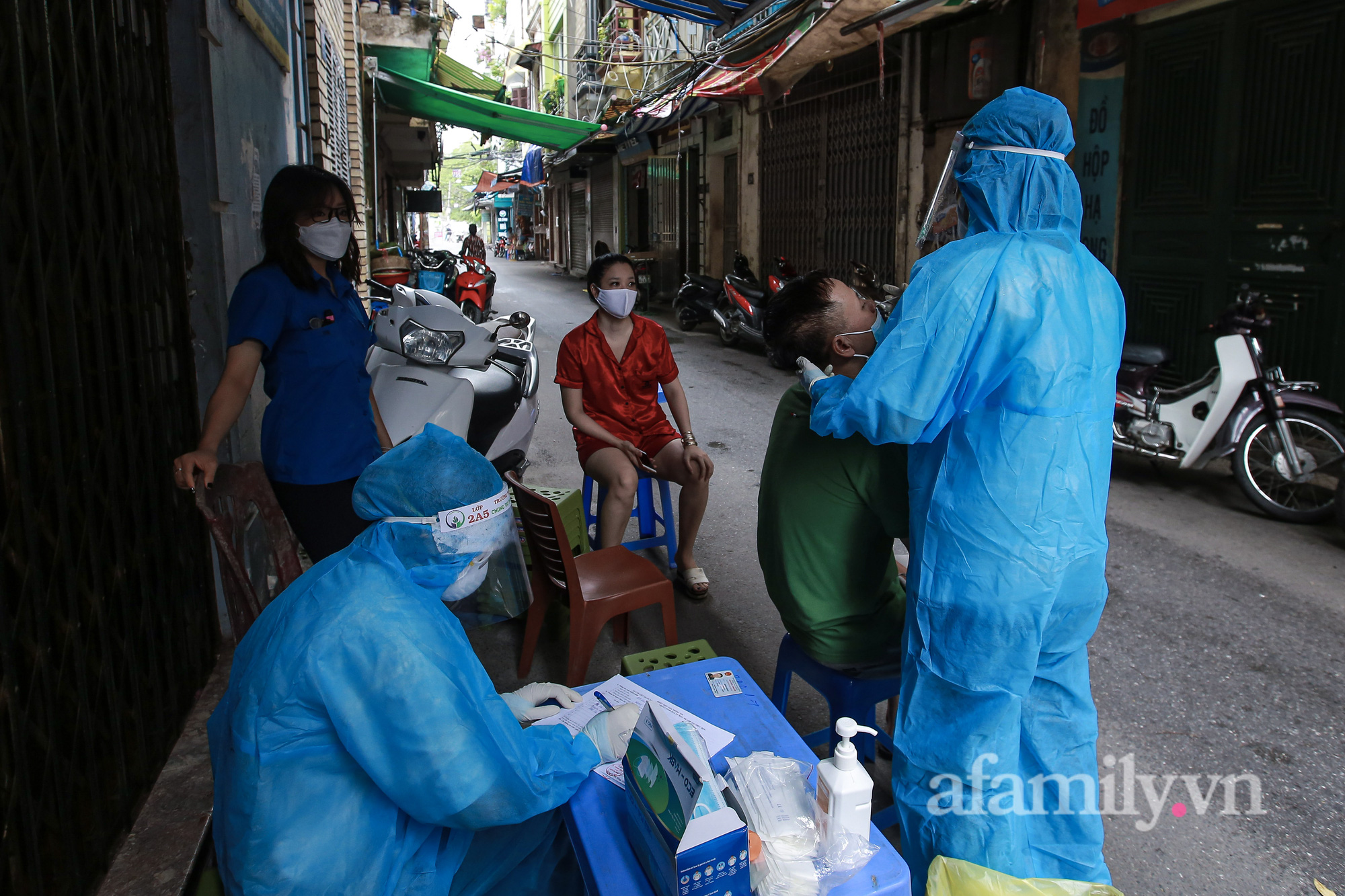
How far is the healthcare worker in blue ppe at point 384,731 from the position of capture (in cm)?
138

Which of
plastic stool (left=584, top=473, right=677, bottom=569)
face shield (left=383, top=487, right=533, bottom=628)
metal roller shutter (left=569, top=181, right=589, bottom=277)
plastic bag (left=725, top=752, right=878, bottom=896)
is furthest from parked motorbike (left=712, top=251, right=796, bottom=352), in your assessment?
metal roller shutter (left=569, top=181, right=589, bottom=277)

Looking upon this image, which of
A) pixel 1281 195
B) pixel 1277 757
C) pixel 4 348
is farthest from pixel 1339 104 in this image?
pixel 4 348

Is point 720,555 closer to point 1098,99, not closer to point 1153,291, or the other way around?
point 1153,291

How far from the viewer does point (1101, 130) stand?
7.12 meters

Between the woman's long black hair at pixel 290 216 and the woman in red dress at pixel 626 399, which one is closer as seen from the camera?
the woman's long black hair at pixel 290 216

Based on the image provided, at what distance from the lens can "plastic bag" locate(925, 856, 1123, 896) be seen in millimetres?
1523

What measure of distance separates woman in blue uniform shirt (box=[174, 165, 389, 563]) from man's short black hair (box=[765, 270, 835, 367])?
1278mm

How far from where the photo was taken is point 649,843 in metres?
1.34

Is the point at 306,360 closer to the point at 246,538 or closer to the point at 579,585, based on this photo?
the point at 246,538

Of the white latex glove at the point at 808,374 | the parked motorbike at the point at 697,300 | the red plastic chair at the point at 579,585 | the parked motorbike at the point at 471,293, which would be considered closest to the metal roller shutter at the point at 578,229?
the parked motorbike at the point at 697,300

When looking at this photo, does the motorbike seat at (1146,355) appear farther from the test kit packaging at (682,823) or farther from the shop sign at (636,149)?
the shop sign at (636,149)

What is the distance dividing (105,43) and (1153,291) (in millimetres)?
6900

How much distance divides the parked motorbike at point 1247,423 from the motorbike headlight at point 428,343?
131 inches

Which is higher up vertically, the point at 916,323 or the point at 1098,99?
the point at 1098,99
